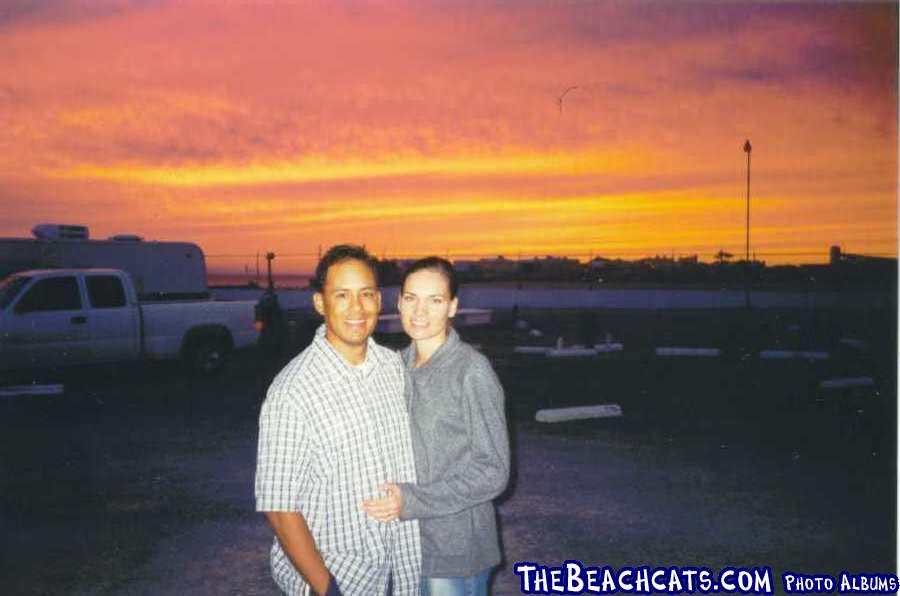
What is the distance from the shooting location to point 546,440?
924cm

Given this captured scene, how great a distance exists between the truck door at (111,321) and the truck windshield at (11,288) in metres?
0.90

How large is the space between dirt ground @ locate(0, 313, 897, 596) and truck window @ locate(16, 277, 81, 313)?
53.2 inches

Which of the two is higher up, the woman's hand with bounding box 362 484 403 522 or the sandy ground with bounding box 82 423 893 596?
the woman's hand with bounding box 362 484 403 522

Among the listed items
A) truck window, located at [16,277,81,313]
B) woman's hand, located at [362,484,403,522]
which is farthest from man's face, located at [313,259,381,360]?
truck window, located at [16,277,81,313]

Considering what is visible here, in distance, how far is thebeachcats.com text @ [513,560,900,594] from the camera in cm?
496

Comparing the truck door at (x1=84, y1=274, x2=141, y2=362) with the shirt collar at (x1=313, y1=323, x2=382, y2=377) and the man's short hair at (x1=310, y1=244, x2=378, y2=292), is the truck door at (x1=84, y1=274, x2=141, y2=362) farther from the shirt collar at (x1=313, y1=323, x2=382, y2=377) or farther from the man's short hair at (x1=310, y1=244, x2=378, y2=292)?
the shirt collar at (x1=313, y1=323, x2=382, y2=377)

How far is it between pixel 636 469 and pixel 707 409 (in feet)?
11.7

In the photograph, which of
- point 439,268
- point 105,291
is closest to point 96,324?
point 105,291

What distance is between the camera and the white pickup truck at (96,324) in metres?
12.4

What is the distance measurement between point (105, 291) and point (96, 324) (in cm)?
58

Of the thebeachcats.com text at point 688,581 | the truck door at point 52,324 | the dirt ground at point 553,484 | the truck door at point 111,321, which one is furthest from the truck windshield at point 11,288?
the thebeachcats.com text at point 688,581

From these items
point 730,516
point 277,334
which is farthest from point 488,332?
point 730,516

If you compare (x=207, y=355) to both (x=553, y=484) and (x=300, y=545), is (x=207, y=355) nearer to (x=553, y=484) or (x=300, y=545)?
(x=553, y=484)

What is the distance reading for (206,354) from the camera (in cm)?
1430
